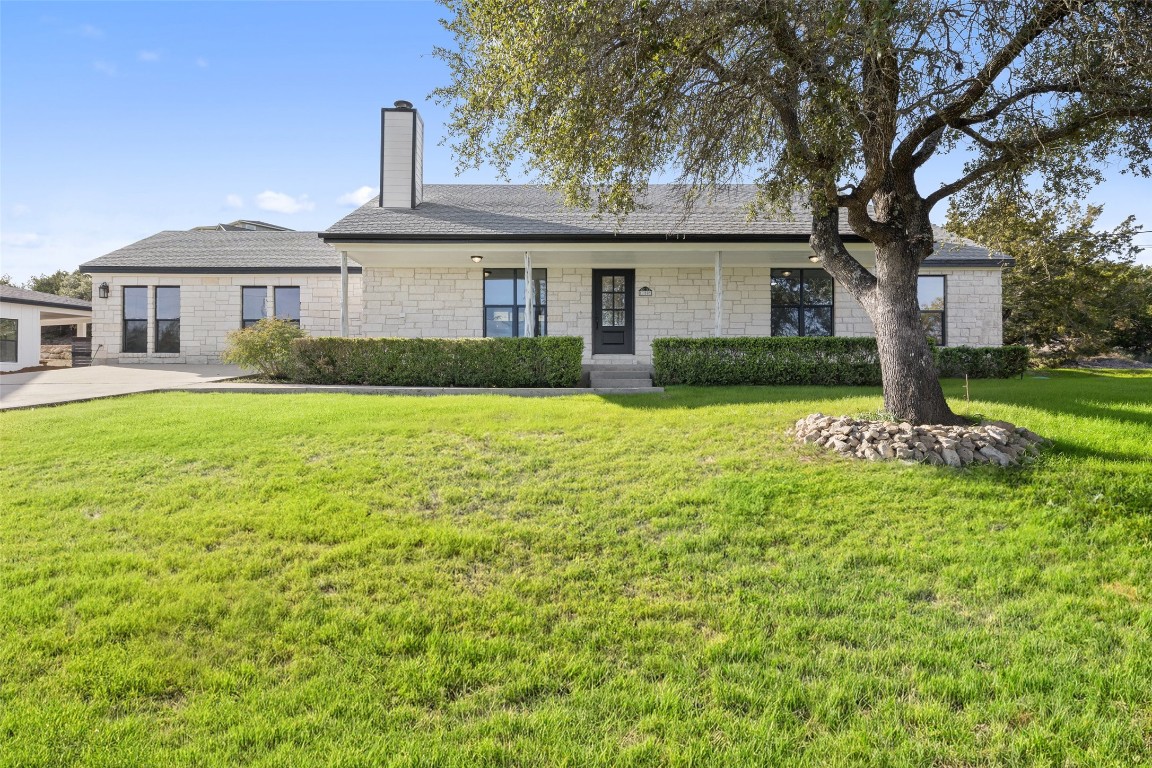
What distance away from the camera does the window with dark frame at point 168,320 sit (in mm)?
16328

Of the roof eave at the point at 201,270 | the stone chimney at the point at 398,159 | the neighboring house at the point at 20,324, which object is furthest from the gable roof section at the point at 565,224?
the neighboring house at the point at 20,324

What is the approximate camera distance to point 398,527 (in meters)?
3.83

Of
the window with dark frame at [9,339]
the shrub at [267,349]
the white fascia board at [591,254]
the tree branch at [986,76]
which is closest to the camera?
the tree branch at [986,76]

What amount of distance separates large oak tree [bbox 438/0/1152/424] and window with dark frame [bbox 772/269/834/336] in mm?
7372

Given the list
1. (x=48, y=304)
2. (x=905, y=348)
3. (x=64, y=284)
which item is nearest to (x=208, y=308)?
(x=48, y=304)

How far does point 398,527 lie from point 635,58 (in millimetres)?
4835

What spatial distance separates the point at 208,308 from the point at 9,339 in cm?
782

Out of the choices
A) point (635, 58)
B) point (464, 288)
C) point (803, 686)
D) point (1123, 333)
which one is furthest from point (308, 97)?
point (1123, 333)

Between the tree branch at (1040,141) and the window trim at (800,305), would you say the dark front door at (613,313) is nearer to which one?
the window trim at (800,305)

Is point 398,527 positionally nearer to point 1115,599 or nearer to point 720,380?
point 1115,599

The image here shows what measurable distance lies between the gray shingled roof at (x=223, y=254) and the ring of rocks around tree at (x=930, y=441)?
14.5m

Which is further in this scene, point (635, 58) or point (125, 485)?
point (635, 58)

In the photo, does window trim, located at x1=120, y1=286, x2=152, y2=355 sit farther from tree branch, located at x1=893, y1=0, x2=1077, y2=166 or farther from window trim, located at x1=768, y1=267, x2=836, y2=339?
tree branch, located at x1=893, y1=0, x2=1077, y2=166

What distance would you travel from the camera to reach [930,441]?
5.20m
